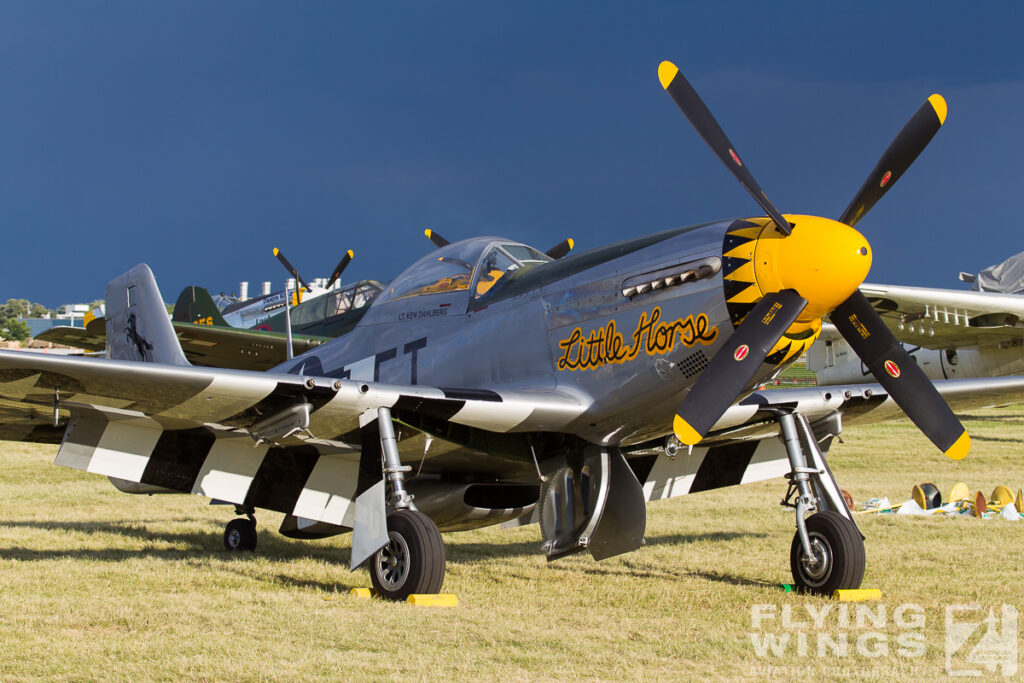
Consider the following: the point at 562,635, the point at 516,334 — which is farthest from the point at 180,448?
the point at 562,635

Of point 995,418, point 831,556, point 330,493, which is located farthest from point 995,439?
point 330,493

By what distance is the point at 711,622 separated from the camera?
4.90 meters

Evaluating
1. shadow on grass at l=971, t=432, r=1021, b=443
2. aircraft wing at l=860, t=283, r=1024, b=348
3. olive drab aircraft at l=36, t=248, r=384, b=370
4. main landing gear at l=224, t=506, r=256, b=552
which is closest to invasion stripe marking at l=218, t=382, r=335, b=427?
main landing gear at l=224, t=506, r=256, b=552

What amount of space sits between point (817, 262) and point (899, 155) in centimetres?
137

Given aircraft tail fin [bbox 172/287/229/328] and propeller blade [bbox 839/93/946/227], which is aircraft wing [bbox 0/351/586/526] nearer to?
propeller blade [bbox 839/93/946/227]

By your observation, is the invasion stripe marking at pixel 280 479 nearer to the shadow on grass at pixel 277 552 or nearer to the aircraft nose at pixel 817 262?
the shadow on grass at pixel 277 552

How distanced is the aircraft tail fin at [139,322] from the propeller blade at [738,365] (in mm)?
5294

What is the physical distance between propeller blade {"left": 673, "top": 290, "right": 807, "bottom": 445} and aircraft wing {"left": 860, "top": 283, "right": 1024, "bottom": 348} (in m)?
13.3

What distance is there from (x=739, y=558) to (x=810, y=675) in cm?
358

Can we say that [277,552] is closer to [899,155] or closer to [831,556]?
[831,556]

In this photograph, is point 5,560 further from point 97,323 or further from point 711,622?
point 97,323

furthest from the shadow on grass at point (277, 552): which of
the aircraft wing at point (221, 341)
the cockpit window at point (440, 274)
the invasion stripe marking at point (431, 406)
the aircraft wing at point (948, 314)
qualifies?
the aircraft wing at point (948, 314)

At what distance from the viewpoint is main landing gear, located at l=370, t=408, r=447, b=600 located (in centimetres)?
524

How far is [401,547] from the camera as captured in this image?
211 inches
